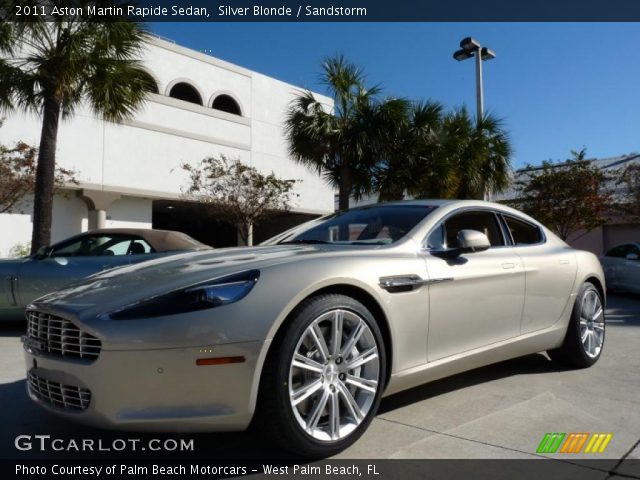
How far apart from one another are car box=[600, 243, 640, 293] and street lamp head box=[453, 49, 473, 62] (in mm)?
5948

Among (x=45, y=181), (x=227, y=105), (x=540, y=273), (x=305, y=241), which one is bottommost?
(x=540, y=273)

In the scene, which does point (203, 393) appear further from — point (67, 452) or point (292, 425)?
point (67, 452)

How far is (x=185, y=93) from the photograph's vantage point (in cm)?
2239

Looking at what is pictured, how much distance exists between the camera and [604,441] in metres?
2.93

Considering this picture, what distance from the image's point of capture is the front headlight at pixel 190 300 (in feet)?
7.97

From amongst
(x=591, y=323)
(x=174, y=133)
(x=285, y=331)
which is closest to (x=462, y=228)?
(x=591, y=323)

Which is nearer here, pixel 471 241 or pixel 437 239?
pixel 471 241

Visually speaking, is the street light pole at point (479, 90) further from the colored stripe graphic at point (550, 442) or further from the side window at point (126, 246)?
the colored stripe graphic at point (550, 442)

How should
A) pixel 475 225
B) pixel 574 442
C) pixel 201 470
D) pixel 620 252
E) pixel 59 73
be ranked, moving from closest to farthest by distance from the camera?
pixel 201 470
pixel 574 442
pixel 475 225
pixel 59 73
pixel 620 252

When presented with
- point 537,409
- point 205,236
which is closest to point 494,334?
point 537,409

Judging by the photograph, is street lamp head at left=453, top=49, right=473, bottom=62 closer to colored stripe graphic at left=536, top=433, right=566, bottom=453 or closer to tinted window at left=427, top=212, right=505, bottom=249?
tinted window at left=427, top=212, right=505, bottom=249

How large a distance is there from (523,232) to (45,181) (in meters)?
9.22

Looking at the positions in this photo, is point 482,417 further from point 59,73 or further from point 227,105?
point 227,105

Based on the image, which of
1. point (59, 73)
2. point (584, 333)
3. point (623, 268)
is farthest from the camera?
point (623, 268)
